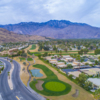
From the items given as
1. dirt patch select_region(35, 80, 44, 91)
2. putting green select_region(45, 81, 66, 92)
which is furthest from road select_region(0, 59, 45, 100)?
putting green select_region(45, 81, 66, 92)

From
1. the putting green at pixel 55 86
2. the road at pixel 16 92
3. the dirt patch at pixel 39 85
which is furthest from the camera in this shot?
the dirt patch at pixel 39 85

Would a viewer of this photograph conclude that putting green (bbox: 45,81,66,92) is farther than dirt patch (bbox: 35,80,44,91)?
No

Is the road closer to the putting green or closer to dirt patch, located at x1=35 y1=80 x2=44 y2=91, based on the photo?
dirt patch, located at x1=35 y1=80 x2=44 y2=91

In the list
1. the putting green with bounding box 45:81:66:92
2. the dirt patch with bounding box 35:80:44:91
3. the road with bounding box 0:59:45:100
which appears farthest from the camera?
the dirt patch with bounding box 35:80:44:91

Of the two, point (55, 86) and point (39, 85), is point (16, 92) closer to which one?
point (39, 85)

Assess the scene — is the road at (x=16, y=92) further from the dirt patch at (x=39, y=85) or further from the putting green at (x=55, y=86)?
the putting green at (x=55, y=86)

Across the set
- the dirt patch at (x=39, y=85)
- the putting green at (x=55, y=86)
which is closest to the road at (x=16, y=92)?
the dirt patch at (x=39, y=85)

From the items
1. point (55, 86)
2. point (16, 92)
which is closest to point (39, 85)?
point (55, 86)

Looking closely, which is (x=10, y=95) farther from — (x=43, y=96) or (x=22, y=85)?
(x=43, y=96)

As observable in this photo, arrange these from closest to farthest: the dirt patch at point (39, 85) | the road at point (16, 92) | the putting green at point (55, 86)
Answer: the road at point (16, 92) → the putting green at point (55, 86) → the dirt patch at point (39, 85)

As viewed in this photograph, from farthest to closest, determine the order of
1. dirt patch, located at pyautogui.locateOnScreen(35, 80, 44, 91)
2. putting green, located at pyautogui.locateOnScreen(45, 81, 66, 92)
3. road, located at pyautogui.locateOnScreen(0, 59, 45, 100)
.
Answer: dirt patch, located at pyautogui.locateOnScreen(35, 80, 44, 91) → putting green, located at pyautogui.locateOnScreen(45, 81, 66, 92) → road, located at pyautogui.locateOnScreen(0, 59, 45, 100)
